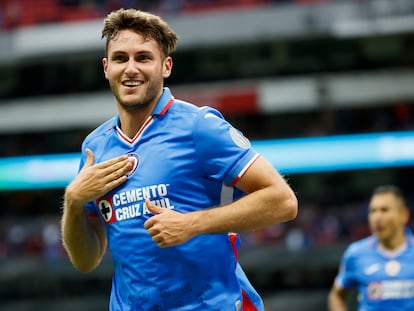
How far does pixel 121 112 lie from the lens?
3678 millimetres

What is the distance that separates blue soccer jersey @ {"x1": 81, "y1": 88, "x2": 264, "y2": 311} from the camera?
3.43 meters

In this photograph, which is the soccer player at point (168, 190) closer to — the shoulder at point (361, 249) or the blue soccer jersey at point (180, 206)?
the blue soccer jersey at point (180, 206)

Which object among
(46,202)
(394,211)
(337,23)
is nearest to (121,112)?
(394,211)

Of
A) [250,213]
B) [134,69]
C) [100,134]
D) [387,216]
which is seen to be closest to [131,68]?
[134,69]

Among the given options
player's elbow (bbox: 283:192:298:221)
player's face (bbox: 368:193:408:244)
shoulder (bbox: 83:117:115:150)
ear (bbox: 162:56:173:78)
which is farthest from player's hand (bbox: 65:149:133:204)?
player's face (bbox: 368:193:408:244)

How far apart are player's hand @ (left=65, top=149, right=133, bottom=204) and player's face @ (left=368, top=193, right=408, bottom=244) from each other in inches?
169

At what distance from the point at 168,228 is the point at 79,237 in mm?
671

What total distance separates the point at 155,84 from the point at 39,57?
18154mm

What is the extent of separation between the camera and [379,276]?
736 cm

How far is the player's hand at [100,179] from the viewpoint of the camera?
353 centimetres

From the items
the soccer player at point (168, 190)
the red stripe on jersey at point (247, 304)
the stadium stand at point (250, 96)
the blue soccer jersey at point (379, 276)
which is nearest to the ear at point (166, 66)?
the soccer player at point (168, 190)

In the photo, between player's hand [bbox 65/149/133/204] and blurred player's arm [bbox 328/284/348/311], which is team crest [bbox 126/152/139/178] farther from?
blurred player's arm [bbox 328/284/348/311]

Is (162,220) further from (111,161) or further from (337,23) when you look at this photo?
(337,23)

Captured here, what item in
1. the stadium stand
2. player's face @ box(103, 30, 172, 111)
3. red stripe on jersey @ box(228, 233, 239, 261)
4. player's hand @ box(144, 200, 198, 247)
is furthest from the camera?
the stadium stand
